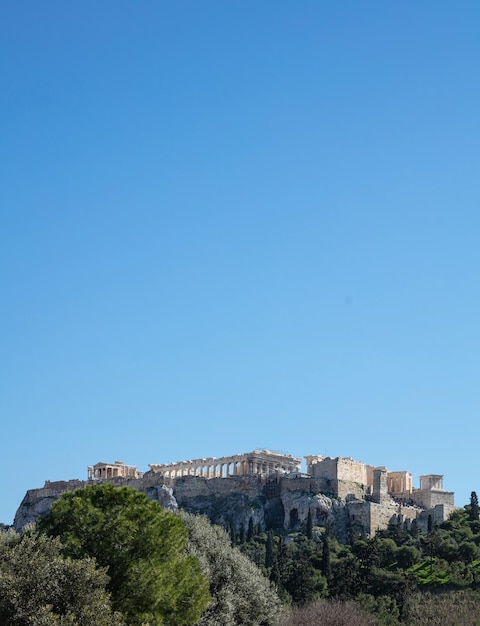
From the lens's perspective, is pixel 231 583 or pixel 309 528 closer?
pixel 231 583

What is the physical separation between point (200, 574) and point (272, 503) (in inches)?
2059

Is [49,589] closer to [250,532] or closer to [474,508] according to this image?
[250,532]

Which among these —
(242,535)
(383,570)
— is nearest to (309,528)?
(242,535)

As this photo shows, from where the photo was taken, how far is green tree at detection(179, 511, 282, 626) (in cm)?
4529

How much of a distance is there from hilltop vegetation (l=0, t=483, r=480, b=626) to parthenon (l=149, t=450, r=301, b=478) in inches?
756

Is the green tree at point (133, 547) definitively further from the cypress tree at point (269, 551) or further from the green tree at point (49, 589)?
the cypress tree at point (269, 551)

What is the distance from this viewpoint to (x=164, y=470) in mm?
109938

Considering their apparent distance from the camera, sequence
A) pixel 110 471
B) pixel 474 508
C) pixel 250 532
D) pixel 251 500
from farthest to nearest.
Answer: pixel 110 471 → pixel 251 500 → pixel 474 508 → pixel 250 532

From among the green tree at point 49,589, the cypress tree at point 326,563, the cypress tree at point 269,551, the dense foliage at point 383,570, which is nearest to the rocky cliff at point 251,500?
the dense foliage at point 383,570

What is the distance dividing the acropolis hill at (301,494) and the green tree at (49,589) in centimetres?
5517

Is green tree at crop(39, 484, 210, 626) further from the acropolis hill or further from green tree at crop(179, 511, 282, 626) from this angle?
the acropolis hill

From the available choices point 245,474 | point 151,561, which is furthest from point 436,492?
Result: point 151,561

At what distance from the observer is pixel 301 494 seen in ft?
303

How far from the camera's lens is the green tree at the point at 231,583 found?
45.3 metres
